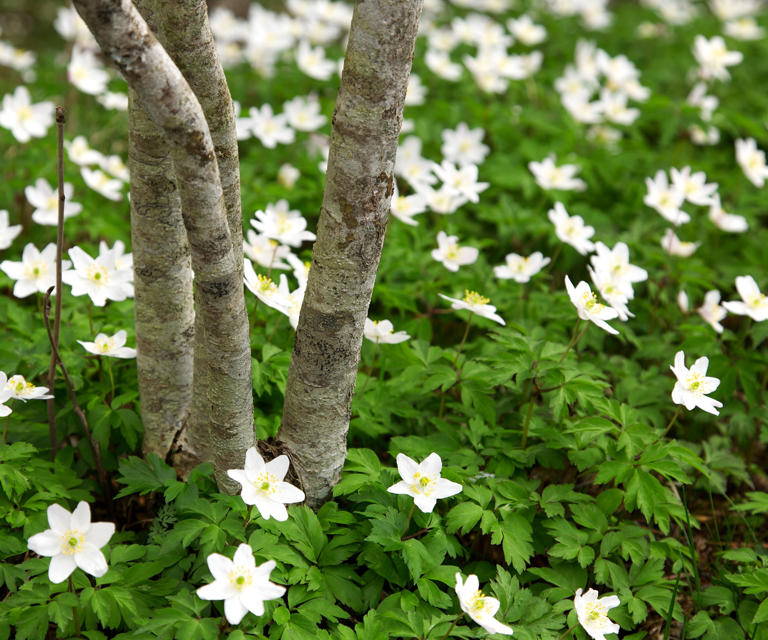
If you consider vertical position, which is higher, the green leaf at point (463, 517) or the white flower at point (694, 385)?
the white flower at point (694, 385)

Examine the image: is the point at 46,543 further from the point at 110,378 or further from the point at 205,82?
the point at 205,82

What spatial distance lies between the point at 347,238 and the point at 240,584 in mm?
1032

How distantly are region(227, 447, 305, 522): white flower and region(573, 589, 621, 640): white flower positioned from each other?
920 millimetres

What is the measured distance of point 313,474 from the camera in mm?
2535

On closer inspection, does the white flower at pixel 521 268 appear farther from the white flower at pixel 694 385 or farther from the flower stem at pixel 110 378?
the flower stem at pixel 110 378

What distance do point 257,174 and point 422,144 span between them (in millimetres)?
1144

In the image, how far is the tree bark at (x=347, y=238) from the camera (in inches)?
78.9

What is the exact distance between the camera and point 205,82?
83.5 inches

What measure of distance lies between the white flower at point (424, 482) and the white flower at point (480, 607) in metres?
0.27

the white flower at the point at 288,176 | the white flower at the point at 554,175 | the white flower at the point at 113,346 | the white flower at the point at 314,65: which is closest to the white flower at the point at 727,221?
the white flower at the point at 554,175

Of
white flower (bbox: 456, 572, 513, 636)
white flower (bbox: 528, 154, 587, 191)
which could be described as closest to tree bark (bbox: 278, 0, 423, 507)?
white flower (bbox: 456, 572, 513, 636)

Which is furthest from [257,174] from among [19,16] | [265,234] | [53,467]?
[19,16]

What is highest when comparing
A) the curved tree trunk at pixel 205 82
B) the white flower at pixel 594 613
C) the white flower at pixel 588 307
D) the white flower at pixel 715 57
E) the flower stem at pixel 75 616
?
the curved tree trunk at pixel 205 82

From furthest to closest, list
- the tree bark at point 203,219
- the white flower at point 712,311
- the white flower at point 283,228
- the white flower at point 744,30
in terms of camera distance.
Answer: the white flower at point 744,30 < the white flower at point 712,311 < the white flower at point 283,228 < the tree bark at point 203,219
